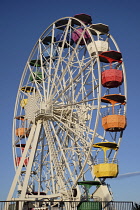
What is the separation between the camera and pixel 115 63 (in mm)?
29031

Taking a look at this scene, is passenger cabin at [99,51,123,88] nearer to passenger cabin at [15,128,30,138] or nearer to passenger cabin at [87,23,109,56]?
passenger cabin at [87,23,109,56]

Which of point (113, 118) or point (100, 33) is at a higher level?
point (100, 33)

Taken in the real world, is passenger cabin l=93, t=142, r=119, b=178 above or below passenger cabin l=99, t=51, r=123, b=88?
below

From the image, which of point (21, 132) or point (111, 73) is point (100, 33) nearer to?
point (111, 73)

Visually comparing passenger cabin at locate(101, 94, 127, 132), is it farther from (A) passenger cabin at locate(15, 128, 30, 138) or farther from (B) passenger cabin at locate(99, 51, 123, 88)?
(A) passenger cabin at locate(15, 128, 30, 138)

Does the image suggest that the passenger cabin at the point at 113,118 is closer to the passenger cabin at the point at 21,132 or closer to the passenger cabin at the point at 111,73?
the passenger cabin at the point at 111,73

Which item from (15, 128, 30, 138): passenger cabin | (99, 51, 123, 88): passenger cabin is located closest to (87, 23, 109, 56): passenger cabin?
(99, 51, 123, 88): passenger cabin

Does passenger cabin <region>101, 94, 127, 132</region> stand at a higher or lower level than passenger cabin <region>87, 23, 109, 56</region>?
lower

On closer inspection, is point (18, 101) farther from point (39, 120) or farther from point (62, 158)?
point (62, 158)

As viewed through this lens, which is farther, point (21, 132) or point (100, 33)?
point (21, 132)

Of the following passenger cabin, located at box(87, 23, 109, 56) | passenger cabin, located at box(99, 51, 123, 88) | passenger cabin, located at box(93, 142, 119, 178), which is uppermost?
passenger cabin, located at box(87, 23, 109, 56)

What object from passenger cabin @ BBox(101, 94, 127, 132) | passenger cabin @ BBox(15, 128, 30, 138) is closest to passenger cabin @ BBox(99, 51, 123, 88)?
passenger cabin @ BBox(101, 94, 127, 132)

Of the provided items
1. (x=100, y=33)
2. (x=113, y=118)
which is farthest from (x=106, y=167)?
(x=100, y=33)

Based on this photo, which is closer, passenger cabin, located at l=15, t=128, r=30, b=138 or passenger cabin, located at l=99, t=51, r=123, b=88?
passenger cabin, located at l=99, t=51, r=123, b=88
